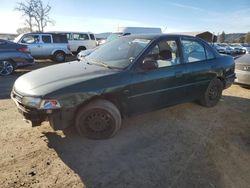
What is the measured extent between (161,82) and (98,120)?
1296mm

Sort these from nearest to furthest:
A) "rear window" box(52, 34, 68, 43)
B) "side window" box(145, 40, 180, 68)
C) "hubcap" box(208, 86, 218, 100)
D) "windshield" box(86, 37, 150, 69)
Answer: "windshield" box(86, 37, 150, 69) → "side window" box(145, 40, 180, 68) → "hubcap" box(208, 86, 218, 100) → "rear window" box(52, 34, 68, 43)

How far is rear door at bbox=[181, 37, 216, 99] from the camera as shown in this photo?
4.57m

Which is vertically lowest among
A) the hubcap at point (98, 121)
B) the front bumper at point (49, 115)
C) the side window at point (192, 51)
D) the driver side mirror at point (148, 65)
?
the hubcap at point (98, 121)

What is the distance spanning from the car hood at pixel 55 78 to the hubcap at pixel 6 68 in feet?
20.0

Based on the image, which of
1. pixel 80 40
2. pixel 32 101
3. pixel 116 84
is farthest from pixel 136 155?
pixel 80 40

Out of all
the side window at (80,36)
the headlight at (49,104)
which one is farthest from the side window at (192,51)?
the side window at (80,36)

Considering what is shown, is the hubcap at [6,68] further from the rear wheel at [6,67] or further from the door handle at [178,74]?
the door handle at [178,74]

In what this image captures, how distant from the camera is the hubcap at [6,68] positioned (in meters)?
9.11

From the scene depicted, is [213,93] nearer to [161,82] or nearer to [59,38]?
[161,82]

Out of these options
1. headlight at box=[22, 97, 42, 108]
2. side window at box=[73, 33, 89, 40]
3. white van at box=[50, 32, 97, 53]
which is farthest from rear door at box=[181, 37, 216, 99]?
side window at box=[73, 33, 89, 40]

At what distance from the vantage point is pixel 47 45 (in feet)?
45.4

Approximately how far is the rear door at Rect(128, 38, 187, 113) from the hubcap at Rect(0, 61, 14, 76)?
284 inches

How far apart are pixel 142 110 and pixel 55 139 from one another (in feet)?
4.94

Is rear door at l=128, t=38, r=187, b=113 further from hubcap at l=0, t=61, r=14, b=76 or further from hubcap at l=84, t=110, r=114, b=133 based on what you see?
hubcap at l=0, t=61, r=14, b=76
